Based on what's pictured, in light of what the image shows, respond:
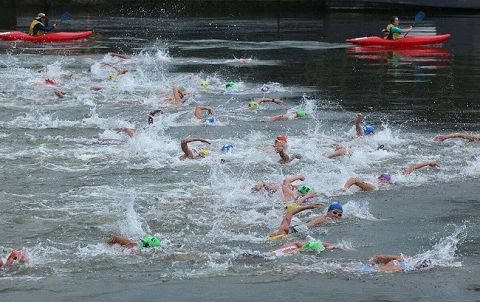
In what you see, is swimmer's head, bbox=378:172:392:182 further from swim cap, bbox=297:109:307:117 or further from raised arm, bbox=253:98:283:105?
raised arm, bbox=253:98:283:105

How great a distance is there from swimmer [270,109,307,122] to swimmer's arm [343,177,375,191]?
21.5 ft

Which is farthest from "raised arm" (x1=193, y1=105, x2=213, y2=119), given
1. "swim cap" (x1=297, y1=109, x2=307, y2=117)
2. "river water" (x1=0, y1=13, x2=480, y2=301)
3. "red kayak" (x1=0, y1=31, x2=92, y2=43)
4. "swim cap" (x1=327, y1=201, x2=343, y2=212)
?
"red kayak" (x1=0, y1=31, x2=92, y2=43)

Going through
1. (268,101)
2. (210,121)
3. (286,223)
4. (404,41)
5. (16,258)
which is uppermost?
(16,258)

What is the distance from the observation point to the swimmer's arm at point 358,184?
648 inches

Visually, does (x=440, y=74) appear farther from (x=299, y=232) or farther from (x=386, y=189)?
(x=299, y=232)

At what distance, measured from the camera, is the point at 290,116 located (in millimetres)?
23344

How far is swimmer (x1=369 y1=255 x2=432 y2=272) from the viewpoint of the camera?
12656 millimetres

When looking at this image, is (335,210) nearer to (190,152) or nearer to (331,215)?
(331,215)

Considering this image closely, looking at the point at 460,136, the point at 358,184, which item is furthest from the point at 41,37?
the point at 358,184

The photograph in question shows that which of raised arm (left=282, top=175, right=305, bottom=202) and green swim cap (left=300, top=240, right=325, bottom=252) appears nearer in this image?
green swim cap (left=300, top=240, right=325, bottom=252)

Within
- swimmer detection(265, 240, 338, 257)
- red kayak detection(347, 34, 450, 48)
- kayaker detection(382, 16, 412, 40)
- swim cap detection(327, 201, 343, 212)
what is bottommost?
red kayak detection(347, 34, 450, 48)

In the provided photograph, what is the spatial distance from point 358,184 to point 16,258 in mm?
6251

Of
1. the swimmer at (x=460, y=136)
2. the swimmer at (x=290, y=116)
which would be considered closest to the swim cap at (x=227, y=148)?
the swimmer at (x=290, y=116)

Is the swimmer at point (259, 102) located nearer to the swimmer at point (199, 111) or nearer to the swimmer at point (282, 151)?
the swimmer at point (199, 111)
